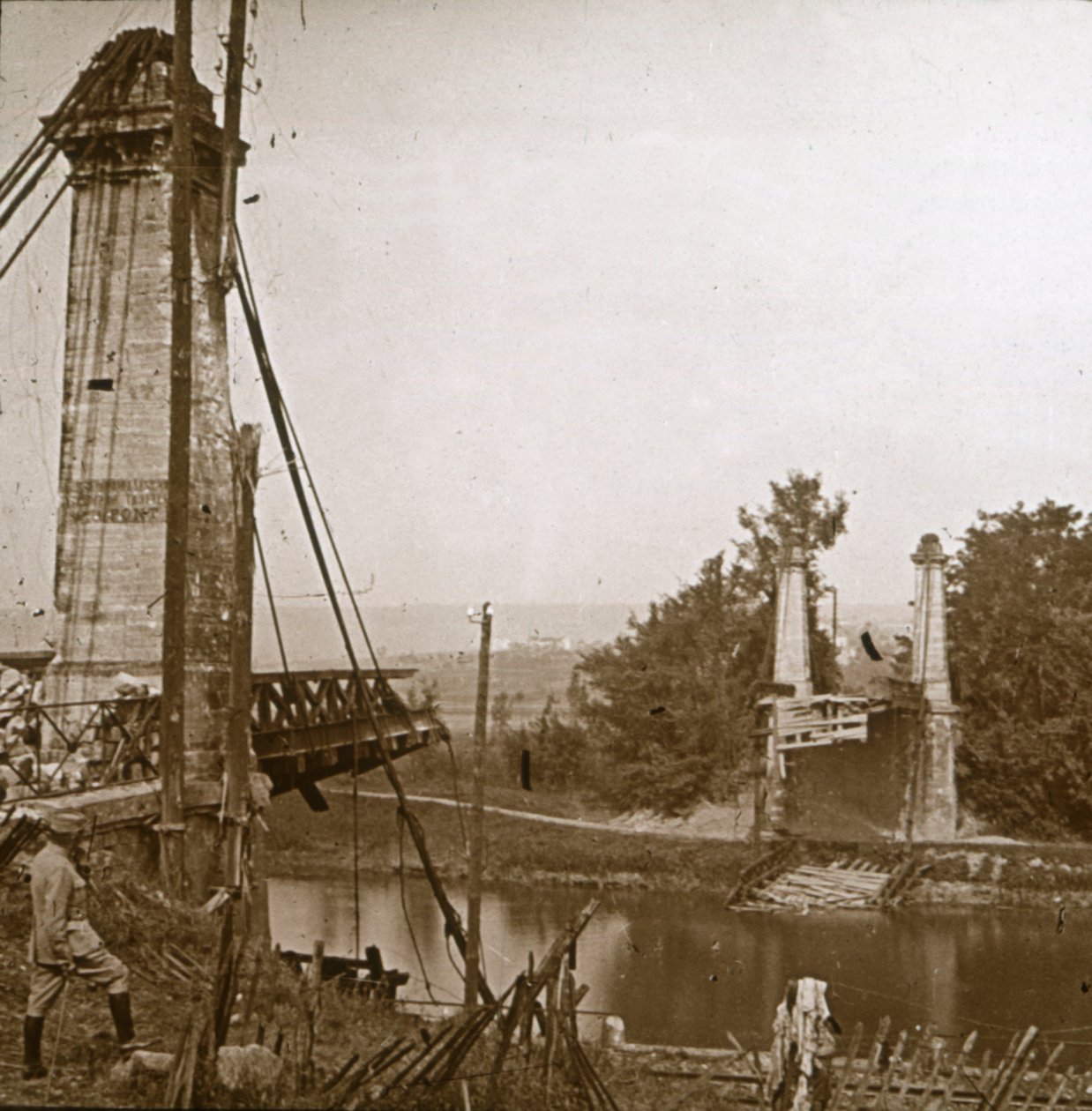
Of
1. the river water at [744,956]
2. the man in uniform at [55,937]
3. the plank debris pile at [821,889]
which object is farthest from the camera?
the plank debris pile at [821,889]

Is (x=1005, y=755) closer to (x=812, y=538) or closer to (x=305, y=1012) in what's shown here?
(x=812, y=538)

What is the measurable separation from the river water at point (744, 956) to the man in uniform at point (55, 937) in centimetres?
1015

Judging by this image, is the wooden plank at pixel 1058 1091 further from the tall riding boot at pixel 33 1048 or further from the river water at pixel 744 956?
the tall riding boot at pixel 33 1048

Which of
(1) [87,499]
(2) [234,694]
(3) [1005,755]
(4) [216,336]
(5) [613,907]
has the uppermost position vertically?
(4) [216,336]

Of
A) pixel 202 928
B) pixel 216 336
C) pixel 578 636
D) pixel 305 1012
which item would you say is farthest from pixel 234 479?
pixel 578 636

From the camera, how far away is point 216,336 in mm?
14445

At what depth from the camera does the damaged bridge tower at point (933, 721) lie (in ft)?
89.8

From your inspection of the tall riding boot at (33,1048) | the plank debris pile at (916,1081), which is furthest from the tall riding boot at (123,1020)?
the plank debris pile at (916,1081)

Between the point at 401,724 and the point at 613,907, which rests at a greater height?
the point at 401,724

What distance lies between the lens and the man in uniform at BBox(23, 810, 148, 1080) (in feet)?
23.2

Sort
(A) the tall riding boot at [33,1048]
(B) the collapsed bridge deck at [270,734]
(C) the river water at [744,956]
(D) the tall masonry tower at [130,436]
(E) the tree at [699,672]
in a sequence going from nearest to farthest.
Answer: (A) the tall riding boot at [33,1048] < (B) the collapsed bridge deck at [270,734] < (D) the tall masonry tower at [130,436] < (C) the river water at [744,956] < (E) the tree at [699,672]

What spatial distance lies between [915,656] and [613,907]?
9.26 metres

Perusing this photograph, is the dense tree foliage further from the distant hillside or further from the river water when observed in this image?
the distant hillside

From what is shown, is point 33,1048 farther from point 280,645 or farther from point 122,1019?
point 280,645
